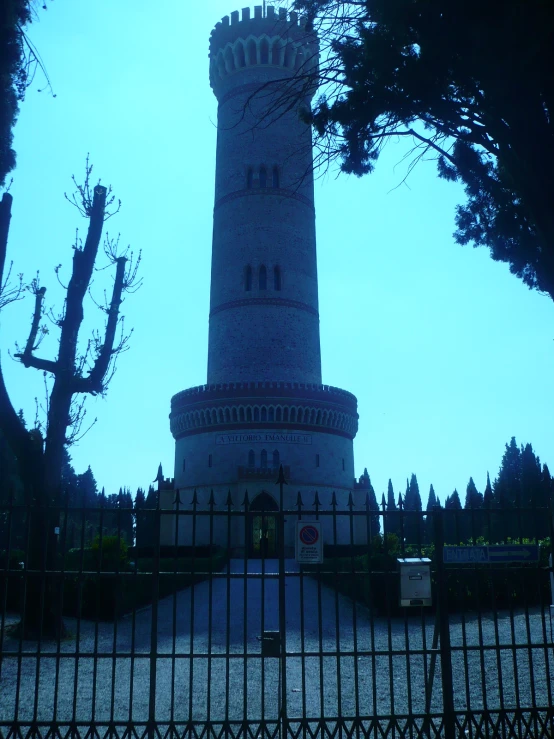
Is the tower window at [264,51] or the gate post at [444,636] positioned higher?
the tower window at [264,51]

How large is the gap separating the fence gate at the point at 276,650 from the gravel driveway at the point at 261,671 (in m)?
0.03

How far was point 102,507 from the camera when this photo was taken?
6.54 metres

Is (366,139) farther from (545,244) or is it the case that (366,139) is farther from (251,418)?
(251,418)

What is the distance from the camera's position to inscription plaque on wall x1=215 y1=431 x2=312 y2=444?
31.4 metres

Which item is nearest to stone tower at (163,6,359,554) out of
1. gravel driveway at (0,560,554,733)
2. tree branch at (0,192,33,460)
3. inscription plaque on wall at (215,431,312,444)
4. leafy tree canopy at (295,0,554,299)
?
inscription plaque on wall at (215,431,312,444)

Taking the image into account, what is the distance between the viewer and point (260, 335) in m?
31.8

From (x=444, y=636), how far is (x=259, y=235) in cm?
2758

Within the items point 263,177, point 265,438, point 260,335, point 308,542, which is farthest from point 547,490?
point 263,177

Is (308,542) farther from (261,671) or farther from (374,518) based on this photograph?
(374,518)

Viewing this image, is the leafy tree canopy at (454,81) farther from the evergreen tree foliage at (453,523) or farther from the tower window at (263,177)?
the tower window at (263,177)

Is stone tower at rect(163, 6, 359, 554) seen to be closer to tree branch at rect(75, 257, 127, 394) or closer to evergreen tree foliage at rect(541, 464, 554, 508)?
Answer: tree branch at rect(75, 257, 127, 394)

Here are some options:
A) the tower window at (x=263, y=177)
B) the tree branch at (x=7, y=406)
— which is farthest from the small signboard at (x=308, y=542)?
the tower window at (x=263, y=177)

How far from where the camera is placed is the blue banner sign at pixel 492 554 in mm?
6551

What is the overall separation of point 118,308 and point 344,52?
24.6 ft
